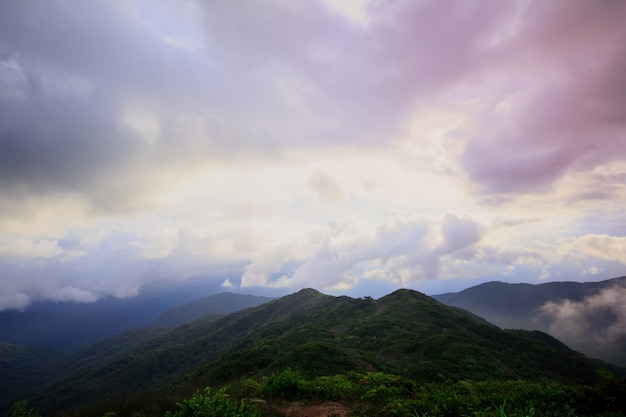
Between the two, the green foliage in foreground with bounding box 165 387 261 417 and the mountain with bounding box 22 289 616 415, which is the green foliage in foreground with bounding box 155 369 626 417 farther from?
the mountain with bounding box 22 289 616 415

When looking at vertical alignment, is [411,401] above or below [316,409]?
above

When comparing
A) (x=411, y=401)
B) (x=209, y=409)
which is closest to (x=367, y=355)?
(x=411, y=401)

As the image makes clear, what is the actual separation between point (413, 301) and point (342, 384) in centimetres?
9811

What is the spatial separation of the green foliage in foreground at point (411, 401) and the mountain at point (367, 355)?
546 centimetres

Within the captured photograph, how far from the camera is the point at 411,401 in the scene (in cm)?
1303

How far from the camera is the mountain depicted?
43.2 meters

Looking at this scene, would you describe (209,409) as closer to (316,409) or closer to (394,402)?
(316,409)

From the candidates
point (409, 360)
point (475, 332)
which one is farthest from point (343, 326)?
point (409, 360)

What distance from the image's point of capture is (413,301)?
10762 cm

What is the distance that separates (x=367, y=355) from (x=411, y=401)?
45.1 meters

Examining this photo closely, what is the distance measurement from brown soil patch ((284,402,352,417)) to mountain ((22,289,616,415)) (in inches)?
264

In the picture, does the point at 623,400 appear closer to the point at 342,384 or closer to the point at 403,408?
the point at 403,408

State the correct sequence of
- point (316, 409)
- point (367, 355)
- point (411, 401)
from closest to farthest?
point (411, 401)
point (316, 409)
point (367, 355)

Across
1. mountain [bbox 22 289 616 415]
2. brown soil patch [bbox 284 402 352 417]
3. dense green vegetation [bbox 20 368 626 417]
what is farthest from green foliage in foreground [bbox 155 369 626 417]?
mountain [bbox 22 289 616 415]
